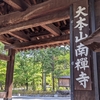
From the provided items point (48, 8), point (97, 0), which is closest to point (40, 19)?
point (48, 8)

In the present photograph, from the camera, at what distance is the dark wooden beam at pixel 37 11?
2.53 metres

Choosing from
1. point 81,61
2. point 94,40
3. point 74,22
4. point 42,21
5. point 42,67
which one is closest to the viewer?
point 94,40

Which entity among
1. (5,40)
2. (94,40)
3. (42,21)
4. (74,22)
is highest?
(5,40)

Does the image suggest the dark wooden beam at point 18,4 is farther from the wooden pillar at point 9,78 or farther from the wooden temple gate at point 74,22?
the wooden pillar at point 9,78

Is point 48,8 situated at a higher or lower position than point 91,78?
higher

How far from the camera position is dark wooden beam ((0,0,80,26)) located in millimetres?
2525

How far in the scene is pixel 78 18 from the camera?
7.40 feet

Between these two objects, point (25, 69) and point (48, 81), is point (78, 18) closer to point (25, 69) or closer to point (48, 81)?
point (25, 69)

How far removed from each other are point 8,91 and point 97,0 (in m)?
4.25

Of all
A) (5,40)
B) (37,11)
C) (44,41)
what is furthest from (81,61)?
Result: (5,40)

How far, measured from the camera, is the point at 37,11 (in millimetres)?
2742

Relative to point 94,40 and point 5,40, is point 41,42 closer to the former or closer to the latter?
point 5,40

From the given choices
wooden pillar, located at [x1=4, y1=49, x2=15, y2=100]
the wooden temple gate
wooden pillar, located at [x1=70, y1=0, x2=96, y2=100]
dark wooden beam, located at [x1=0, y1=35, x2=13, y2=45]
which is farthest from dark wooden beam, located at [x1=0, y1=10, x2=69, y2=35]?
wooden pillar, located at [x1=4, y1=49, x2=15, y2=100]

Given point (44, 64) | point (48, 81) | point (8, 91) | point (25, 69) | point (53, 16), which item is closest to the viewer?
point (53, 16)
